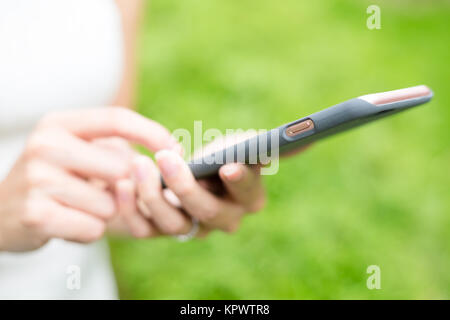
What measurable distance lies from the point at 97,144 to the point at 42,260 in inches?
11.1

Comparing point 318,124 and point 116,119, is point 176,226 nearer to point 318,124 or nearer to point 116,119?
point 116,119

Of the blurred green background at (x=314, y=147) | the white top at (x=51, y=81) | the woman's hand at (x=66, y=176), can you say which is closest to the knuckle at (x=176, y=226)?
the woman's hand at (x=66, y=176)

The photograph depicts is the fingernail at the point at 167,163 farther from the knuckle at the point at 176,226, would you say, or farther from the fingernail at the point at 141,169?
the knuckle at the point at 176,226

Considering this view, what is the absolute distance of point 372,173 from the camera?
2.22m

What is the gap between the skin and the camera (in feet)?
2.81

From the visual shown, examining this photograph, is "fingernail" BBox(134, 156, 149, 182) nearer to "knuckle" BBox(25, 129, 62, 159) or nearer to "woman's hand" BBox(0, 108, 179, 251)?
A: "woman's hand" BBox(0, 108, 179, 251)

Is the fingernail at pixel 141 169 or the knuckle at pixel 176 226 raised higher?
the fingernail at pixel 141 169

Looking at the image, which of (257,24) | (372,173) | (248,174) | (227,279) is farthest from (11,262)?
(257,24)

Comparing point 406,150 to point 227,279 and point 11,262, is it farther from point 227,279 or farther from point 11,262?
point 11,262

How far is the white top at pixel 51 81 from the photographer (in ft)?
3.35

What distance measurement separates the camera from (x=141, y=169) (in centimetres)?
92

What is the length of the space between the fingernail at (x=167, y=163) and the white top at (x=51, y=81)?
34 cm

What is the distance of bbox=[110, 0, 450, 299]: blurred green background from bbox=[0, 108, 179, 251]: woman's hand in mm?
924

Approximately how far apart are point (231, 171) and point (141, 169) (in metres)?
0.17
